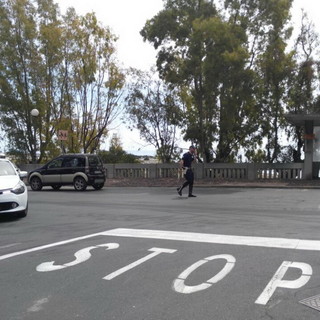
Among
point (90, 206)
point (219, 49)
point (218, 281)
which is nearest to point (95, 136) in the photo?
point (219, 49)

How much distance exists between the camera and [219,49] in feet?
69.6

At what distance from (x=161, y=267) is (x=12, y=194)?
18.1 feet

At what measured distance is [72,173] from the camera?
776 inches

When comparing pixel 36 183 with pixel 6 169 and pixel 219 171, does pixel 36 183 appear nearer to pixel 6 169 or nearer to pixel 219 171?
pixel 219 171

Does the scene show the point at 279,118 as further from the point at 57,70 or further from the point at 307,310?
the point at 307,310

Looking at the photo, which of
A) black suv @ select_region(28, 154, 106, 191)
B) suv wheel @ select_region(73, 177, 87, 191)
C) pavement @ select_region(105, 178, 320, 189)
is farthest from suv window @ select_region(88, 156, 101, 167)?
pavement @ select_region(105, 178, 320, 189)

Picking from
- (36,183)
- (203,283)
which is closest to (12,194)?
(203,283)

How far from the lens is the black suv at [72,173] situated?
1955cm

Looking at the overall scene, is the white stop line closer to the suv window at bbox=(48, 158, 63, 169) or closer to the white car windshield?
the white car windshield

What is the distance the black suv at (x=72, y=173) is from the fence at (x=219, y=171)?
5.05m

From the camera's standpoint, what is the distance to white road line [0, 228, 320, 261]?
6.61 m

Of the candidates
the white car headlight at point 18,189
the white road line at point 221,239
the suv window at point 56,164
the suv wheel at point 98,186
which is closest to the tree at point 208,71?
the suv wheel at point 98,186

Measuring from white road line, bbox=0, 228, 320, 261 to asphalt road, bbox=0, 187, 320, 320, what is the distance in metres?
0.02

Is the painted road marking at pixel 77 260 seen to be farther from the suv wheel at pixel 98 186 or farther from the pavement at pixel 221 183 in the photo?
the pavement at pixel 221 183
